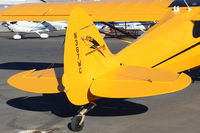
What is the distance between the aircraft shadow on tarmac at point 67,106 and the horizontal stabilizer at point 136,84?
2.17 metres

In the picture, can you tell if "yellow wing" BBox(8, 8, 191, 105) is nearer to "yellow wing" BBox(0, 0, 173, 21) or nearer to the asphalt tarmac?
the asphalt tarmac

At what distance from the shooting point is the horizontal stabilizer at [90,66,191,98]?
737 centimetres

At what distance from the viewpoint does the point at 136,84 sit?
24.9 feet

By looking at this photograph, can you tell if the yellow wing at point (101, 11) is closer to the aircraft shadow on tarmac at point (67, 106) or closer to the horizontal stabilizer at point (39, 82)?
the aircraft shadow on tarmac at point (67, 106)

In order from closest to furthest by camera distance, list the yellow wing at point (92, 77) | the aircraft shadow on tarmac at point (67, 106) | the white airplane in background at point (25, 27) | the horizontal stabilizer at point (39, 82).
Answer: the yellow wing at point (92, 77), the horizontal stabilizer at point (39, 82), the aircraft shadow on tarmac at point (67, 106), the white airplane in background at point (25, 27)

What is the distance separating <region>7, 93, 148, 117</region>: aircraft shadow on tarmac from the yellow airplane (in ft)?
2.75

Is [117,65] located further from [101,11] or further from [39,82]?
[101,11]

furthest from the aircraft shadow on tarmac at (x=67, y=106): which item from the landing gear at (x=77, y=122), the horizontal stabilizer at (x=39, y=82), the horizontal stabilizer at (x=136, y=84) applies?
the horizontal stabilizer at (x=136, y=84)

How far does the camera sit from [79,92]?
25.1 feet

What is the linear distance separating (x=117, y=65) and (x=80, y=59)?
131 cm

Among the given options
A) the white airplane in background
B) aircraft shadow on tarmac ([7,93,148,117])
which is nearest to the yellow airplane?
aircraft shadow on tarmac ([7,93,148,117])

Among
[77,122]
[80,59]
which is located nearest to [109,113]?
[77,122]

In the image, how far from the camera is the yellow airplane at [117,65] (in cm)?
752

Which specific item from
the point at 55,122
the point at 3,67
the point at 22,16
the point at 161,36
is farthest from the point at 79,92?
the point at 3,67
